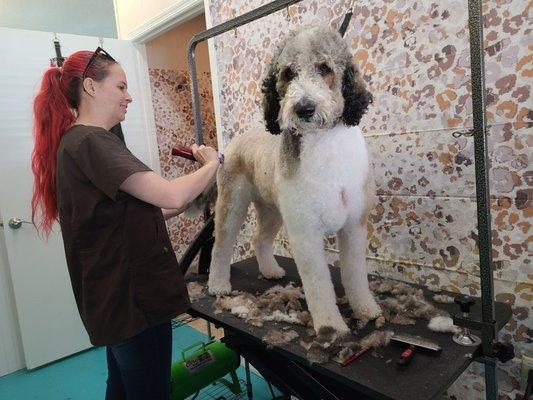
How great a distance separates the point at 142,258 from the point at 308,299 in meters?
0.45

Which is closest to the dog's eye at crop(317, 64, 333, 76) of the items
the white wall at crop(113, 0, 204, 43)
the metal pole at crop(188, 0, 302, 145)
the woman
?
the metal pole at crop(188, 0, 302, 145)

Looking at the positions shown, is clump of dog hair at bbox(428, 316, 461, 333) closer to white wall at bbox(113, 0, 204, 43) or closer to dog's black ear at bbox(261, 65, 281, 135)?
dog's black ear at bbox(261, 65, 281, 135)

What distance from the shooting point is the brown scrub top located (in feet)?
3.08

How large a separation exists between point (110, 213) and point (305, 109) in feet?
1.77

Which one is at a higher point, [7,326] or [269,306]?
[269,306]

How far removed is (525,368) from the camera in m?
1.19

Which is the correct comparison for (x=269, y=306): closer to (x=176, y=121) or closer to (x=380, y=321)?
(x=380, y=321)

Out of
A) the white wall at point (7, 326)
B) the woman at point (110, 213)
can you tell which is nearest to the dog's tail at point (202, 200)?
the woman at point (110, 213)

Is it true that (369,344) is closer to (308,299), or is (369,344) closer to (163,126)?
(308,299)

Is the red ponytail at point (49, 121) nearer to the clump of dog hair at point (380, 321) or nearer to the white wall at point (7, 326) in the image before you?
the clump of dog hair at point (380, 321)

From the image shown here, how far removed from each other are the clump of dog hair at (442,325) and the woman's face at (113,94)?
101 centimetres

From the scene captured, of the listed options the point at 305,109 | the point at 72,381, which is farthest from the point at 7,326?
the point at 305,109

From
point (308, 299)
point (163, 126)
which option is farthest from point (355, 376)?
point (163, 126)

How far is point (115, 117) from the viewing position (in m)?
1.09
